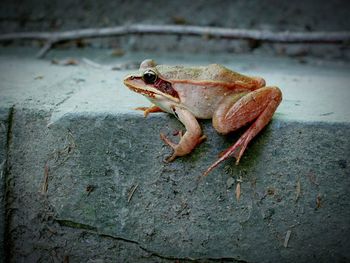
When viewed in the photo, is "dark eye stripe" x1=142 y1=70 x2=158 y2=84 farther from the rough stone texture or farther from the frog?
the rough stone texture

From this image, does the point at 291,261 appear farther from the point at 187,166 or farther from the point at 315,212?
the point at 187,166

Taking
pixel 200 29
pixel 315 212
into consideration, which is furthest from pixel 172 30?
pixel 315 212

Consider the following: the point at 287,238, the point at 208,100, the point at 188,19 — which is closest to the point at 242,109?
the point at 208,100

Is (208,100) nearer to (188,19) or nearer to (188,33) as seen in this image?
(188,33)

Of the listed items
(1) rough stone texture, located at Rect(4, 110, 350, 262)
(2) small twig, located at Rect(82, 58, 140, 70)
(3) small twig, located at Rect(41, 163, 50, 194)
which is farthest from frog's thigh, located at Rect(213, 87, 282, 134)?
(2) small twig, located at Rect(82, 58, 140, 70)

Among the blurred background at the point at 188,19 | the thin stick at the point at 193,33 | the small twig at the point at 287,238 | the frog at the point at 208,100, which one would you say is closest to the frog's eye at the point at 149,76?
the frog at the point at 208,100

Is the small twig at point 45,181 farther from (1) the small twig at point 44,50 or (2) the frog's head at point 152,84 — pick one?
(1) the small twig at point 44,50
